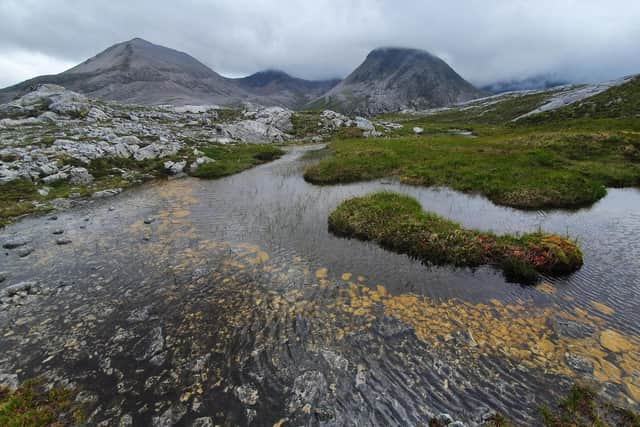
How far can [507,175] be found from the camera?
25031mm

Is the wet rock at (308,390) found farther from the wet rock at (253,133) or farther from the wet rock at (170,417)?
the wet rock at (253,133)

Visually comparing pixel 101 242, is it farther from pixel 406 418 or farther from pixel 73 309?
pixel 406 418

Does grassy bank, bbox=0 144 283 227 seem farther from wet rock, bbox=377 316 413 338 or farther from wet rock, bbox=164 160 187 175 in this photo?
wet rock, bbox=377 316 413 338

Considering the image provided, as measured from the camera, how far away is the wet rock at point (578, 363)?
23.6 ft


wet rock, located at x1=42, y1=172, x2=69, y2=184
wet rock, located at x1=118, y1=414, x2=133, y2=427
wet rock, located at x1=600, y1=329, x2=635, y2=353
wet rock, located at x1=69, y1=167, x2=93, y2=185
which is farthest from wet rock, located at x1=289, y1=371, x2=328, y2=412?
wet rock, located at x1=42, y1=172, x2=69, y2=184

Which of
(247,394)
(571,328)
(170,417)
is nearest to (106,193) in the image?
(170,417)

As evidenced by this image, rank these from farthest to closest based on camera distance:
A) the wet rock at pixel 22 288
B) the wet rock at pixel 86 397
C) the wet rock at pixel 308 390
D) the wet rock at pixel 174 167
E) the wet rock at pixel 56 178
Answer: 1. the wet rock at pixel 174 167
2. the wet rock at pixel 56 178
3. the wet rock at pixel 22 288
4. the wet rock at pixel 308 390
5. the wet rock at pixel 86 397

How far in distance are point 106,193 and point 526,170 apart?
39306 millimetres

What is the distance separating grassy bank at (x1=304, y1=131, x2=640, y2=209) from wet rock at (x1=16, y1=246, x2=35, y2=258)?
70.4 ft

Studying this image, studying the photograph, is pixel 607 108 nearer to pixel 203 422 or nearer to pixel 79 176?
pixel 203 422

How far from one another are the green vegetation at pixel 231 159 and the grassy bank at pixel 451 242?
21.1 m

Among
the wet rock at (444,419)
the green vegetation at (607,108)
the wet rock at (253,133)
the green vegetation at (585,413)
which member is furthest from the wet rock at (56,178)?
the green vegetation at (607,108)

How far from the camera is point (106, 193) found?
22.8m

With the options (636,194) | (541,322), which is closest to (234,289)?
(541,322)
